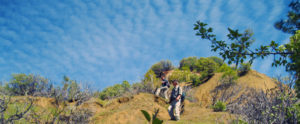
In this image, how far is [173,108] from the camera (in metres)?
8.57

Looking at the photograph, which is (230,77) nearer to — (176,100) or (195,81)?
(195,81)

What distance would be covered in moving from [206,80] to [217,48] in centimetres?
2325

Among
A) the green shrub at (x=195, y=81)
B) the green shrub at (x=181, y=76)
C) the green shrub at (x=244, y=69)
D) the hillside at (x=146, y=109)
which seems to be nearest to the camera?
the hillside at (x=146, y=109)

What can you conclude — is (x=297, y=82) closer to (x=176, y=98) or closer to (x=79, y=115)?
(x=176, y=98)

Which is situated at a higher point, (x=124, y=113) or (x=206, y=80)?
(x=206, y=80)

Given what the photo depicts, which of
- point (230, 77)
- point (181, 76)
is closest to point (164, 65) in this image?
point (181, 76)

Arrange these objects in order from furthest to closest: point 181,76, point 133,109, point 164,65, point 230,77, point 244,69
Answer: point 164,65 → point 181,76 → point 244,69 → point 230,77 → point 133,109

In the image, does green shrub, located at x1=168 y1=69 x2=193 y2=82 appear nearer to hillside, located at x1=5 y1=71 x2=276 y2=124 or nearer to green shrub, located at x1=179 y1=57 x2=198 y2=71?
hillside, located at x1=5 y1=71 x2=276 y2=124

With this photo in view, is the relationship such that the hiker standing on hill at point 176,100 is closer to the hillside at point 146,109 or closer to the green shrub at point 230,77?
the hillside at point 146,109

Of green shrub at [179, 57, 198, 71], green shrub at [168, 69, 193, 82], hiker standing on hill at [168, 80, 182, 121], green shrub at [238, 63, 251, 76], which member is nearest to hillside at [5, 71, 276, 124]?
hiker standing on hill at [168, 80, 182, 121]

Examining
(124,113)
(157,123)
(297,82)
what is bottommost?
(124,113)

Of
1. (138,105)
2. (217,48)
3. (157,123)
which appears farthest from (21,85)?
(157,123)

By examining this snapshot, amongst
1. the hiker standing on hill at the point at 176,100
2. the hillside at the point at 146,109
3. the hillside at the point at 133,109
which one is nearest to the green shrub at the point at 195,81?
the hillside at the point at 133,109

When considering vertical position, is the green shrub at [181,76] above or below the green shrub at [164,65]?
below
